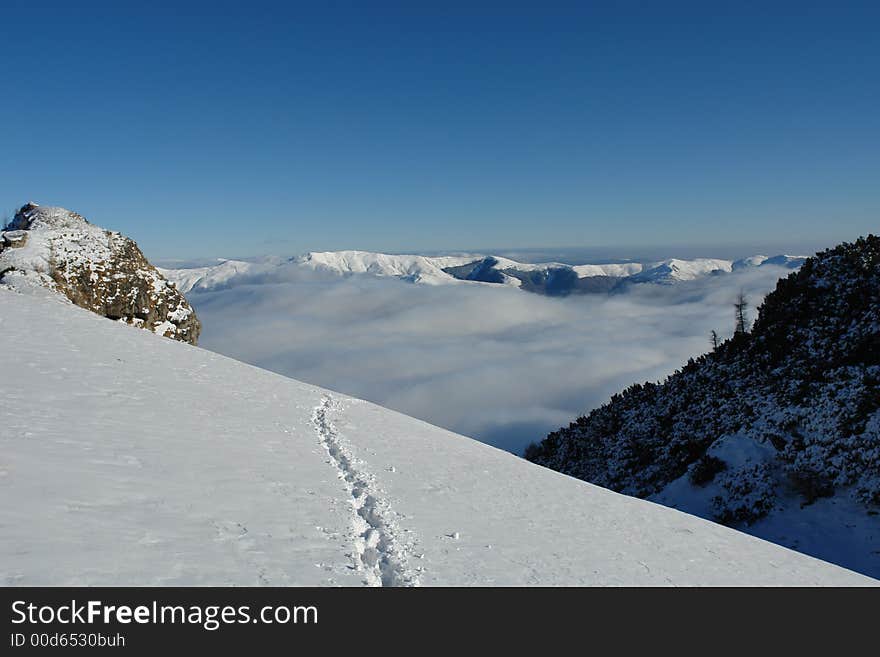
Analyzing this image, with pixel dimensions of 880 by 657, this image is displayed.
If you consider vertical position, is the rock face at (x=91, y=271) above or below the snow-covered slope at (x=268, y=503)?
above

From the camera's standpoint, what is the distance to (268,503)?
35.2 feet

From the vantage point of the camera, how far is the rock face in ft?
107

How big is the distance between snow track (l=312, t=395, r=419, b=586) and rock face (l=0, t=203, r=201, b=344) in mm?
26362

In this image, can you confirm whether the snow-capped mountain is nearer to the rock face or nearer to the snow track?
the snow track

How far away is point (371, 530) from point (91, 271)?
113ft

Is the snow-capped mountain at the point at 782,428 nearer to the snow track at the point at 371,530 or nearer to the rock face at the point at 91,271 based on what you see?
the snow track at the point at 371,530

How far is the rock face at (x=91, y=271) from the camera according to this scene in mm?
32719

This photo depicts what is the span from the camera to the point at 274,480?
12.2 meters

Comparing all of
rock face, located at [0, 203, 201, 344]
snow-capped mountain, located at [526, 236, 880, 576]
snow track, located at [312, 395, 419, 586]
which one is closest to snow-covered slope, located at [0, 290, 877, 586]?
snow track, located at [312, 395, 419, 586]

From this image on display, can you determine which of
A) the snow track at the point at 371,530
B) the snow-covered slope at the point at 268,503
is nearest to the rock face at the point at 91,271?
the snow-covered slope at the point at 268,503

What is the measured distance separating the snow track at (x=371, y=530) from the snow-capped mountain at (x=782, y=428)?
20406mm

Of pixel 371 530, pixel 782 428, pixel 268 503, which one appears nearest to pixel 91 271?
pixel 268 503

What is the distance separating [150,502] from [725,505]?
87.6ft

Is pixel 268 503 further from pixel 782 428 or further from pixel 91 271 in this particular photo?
pixel 91 271
